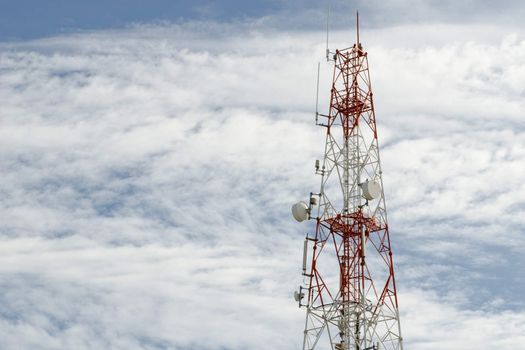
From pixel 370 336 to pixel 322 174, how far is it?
533 inches

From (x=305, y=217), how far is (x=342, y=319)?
8.69 metres

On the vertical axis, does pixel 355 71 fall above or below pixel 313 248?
above

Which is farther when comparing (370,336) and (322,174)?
(322,174)

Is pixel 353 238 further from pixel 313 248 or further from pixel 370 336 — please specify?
pixel 370 336

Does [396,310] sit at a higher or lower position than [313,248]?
lower

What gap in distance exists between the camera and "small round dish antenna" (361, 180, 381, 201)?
69.9 meters

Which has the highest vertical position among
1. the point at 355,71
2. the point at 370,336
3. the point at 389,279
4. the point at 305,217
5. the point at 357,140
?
the point at 355,71

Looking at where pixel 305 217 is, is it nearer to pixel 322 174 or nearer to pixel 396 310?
pixel 322 174

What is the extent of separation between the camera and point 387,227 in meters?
70.8

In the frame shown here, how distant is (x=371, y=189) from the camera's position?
70000 mm

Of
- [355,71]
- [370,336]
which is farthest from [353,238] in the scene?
[355,71]

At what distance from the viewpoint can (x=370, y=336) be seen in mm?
67750

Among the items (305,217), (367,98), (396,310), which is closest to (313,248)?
(305,217)

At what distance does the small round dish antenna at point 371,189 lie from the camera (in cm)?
6994
